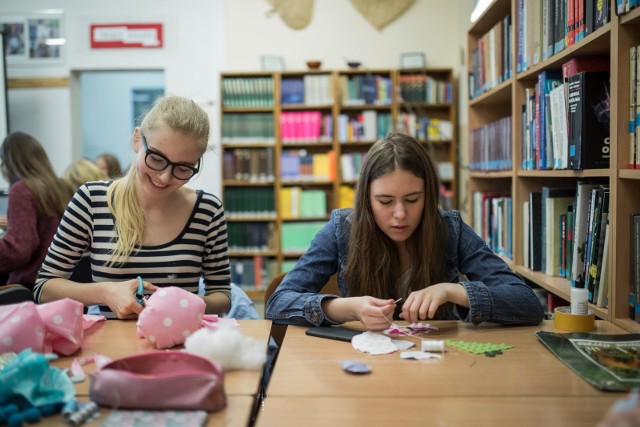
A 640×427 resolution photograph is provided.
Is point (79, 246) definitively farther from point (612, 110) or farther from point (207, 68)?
point (207, 68)

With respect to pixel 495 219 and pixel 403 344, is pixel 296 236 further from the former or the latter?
pixel 403 344

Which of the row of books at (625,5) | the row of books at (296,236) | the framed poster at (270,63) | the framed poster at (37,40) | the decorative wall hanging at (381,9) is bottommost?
the row of books at (296,236)

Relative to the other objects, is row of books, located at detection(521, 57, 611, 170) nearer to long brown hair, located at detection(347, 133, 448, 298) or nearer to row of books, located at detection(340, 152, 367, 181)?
long brown hair, located at detection(347, 133, 448, 298)

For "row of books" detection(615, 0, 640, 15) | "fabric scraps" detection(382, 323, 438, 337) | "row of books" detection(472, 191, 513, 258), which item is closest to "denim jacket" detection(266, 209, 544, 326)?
"fabric scraps" detection(382, 323, 438, 337)

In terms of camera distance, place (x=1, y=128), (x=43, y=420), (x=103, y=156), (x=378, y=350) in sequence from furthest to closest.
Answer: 1. (x=1, y=128)
2. (x=103, y=156)
3. (x=378, y=350)
4. (x=43, y=420)

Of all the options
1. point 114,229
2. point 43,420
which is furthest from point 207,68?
point 43,420

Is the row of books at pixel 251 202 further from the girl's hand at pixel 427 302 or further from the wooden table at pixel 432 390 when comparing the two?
the wooden table at pixel 432 390

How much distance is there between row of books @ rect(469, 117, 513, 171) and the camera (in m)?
2.80

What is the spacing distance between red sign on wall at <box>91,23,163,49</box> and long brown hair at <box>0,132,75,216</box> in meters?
3.01

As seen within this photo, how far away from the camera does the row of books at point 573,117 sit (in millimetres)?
1846

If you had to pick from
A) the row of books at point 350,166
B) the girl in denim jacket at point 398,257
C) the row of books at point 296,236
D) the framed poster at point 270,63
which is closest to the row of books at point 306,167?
the row of books at point 350,166

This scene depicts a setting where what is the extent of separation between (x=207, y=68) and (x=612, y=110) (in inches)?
193

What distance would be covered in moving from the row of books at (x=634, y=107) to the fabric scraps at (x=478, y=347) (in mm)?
610

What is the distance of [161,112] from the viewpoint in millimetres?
1743
